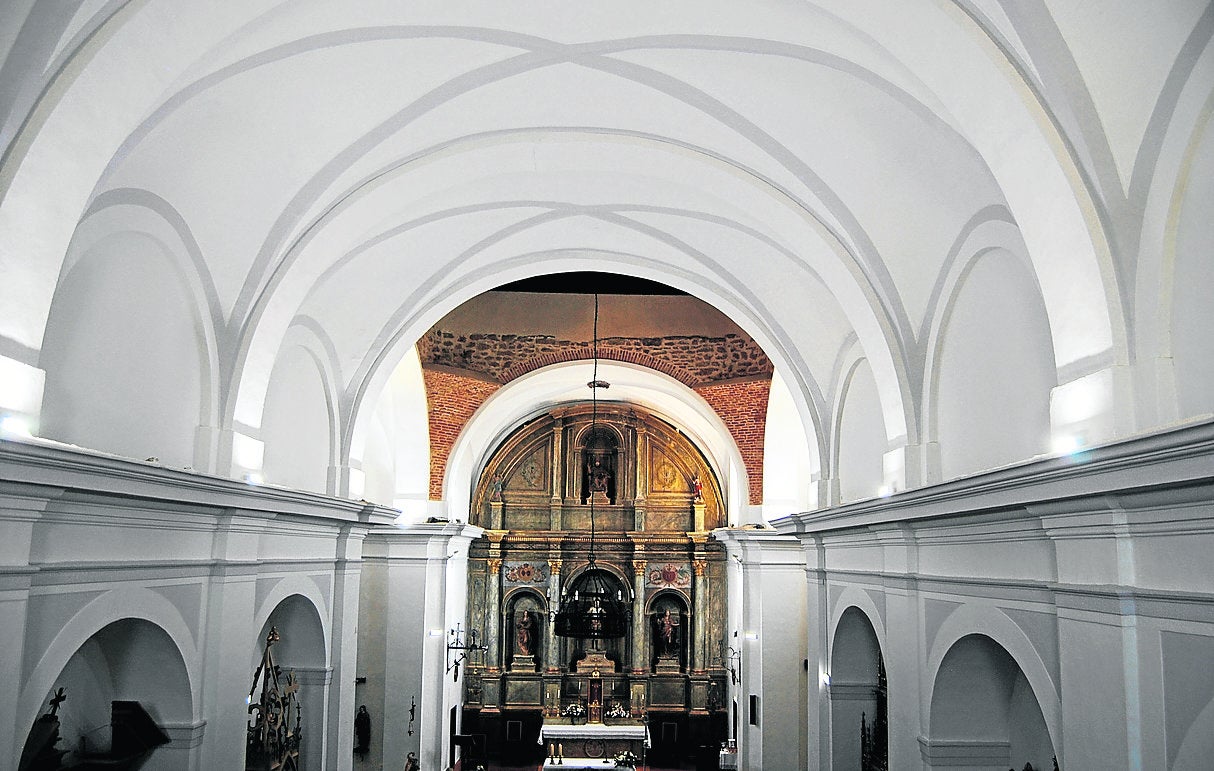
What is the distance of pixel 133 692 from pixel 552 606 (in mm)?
15664

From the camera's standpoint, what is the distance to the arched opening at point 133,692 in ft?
23.7

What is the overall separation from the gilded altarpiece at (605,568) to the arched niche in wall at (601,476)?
0.03m

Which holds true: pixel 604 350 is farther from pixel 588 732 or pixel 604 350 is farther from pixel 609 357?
pixel 588 732

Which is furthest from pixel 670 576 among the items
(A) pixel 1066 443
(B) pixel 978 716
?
(A) pixel 1066 443

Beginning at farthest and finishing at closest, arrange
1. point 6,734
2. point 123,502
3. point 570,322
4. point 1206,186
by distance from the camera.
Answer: point 570,322 < point 123,502 < point 6,734 < point 1206,186

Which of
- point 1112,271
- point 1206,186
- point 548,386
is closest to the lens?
point 1206,186

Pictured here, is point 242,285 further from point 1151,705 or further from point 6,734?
point 1151,705

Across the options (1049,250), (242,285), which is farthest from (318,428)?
(1049,250)

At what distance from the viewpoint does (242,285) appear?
324 inches

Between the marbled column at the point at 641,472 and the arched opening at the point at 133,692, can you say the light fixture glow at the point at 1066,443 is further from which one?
the marbled column at the point at 641,472

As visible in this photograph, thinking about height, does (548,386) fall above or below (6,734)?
above

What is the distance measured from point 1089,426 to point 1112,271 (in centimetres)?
76

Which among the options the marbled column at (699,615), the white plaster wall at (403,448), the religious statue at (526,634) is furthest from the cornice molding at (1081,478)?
the religious statue at (526,634)

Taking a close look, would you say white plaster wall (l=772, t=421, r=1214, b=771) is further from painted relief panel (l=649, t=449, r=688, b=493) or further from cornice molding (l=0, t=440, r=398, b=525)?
painted relief panel (l=649, t=449, r=688, b=493)
